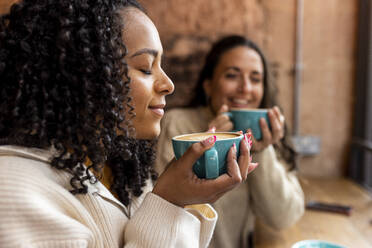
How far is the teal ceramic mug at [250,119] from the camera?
1.04 meters

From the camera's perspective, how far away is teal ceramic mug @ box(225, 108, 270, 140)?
1041mm

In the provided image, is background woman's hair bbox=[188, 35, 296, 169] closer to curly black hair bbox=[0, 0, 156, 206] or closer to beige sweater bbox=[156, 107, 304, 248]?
beige sweater bbox=[156, 107, 304, 248]

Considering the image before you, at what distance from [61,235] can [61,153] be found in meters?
0.15

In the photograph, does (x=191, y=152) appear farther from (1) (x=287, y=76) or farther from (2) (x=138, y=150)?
(1) (x=287, y=76)

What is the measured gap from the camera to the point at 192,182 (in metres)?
0.58

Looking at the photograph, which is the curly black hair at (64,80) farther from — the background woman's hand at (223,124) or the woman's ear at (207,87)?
the woman's ear at (207,87)

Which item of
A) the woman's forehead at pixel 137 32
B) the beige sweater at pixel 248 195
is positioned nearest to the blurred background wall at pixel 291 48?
the beige sweater at pixel 248 195

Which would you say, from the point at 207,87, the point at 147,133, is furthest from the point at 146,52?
the point at 207,87

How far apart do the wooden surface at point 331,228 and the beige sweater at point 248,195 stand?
1.8 inches

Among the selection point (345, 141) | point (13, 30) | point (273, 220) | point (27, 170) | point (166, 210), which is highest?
point (13, 30)

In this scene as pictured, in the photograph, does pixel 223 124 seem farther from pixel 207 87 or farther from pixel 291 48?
pixel 291 48

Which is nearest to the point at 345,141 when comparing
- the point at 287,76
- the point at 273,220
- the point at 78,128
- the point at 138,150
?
the point at 287,76

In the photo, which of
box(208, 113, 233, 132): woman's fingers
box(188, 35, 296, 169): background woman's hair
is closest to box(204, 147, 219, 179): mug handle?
box(208, 113, 233, 132): woman's fingers

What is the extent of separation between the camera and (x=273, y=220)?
1198mm
